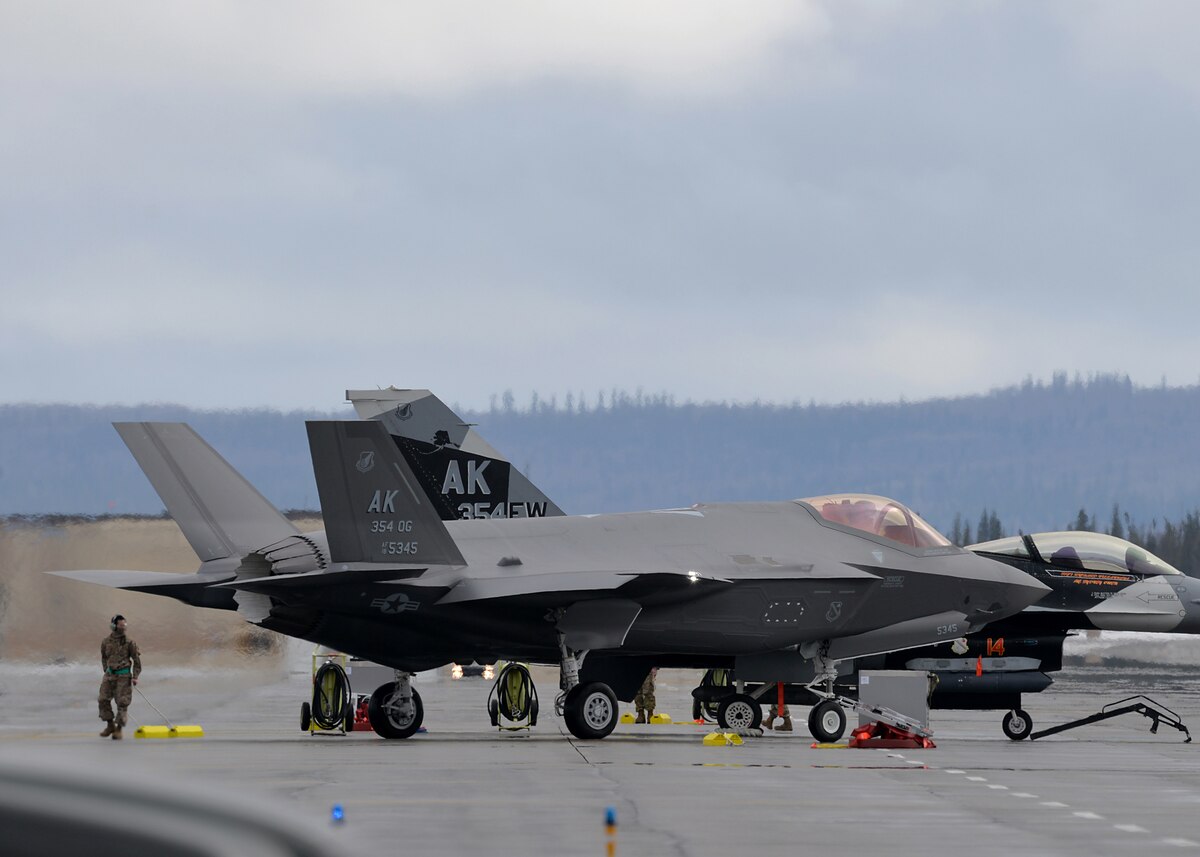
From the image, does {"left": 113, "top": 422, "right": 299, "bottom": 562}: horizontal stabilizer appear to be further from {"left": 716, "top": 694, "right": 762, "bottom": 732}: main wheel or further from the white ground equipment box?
the white ground equipment box

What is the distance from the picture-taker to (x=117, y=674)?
21578mm

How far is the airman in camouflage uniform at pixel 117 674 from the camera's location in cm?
2109

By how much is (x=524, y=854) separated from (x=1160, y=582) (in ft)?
55.6

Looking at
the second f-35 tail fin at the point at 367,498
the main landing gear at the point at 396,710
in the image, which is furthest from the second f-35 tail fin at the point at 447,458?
the second f-35 tail fin at the point at 367,498

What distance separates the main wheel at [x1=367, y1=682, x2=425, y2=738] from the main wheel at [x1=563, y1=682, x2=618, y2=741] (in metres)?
2.01

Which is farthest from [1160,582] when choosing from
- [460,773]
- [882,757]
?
[460,773]

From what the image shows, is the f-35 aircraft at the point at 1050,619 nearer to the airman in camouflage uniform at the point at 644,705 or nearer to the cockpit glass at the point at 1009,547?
the cockpit glass at the point at 1009,547

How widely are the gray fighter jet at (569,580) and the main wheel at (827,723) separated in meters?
0.04

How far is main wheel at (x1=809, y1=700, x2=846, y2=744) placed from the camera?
792 inches

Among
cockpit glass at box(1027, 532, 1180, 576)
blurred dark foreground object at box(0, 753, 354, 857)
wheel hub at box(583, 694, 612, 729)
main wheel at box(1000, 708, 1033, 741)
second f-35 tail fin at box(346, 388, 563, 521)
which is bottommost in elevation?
main wheel at box(1000, 708, 1033, 741)

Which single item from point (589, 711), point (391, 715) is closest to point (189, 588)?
point (391, 715)

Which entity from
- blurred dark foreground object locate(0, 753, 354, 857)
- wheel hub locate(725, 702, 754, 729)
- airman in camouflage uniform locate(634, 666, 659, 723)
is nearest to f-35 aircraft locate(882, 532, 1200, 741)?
wheel hub locate(725, 702, 754, 729)

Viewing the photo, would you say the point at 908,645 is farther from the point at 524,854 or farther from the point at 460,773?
the point at 524,854

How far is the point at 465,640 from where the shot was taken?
1875 cm
